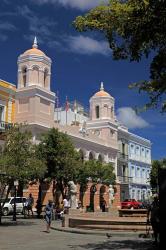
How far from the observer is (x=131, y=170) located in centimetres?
→ 7525

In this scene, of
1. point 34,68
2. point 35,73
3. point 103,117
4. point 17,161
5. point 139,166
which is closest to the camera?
point 17,161

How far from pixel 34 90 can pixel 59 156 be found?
1226 cm

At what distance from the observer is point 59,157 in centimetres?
3719

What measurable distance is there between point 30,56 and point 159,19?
39.8 meters

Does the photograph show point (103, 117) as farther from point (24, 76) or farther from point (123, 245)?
point (123, 245)

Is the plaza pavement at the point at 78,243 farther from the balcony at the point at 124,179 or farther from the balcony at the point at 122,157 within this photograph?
the balcony at the point at 122,157

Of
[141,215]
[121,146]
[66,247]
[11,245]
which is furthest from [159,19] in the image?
[121,146]

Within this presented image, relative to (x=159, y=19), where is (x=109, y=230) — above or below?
below

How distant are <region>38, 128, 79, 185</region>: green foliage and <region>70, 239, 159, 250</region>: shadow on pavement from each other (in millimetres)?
20836

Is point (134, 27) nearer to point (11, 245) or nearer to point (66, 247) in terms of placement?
point (66, 247)

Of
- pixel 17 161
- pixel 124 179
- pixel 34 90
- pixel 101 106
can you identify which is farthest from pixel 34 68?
pixel 124 179

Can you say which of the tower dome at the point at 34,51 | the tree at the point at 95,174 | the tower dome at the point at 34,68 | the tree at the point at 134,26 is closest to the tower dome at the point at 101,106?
the tree at the point at 95,174

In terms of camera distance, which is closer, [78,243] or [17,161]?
[78,243]

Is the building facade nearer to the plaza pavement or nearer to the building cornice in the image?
the building cornice
